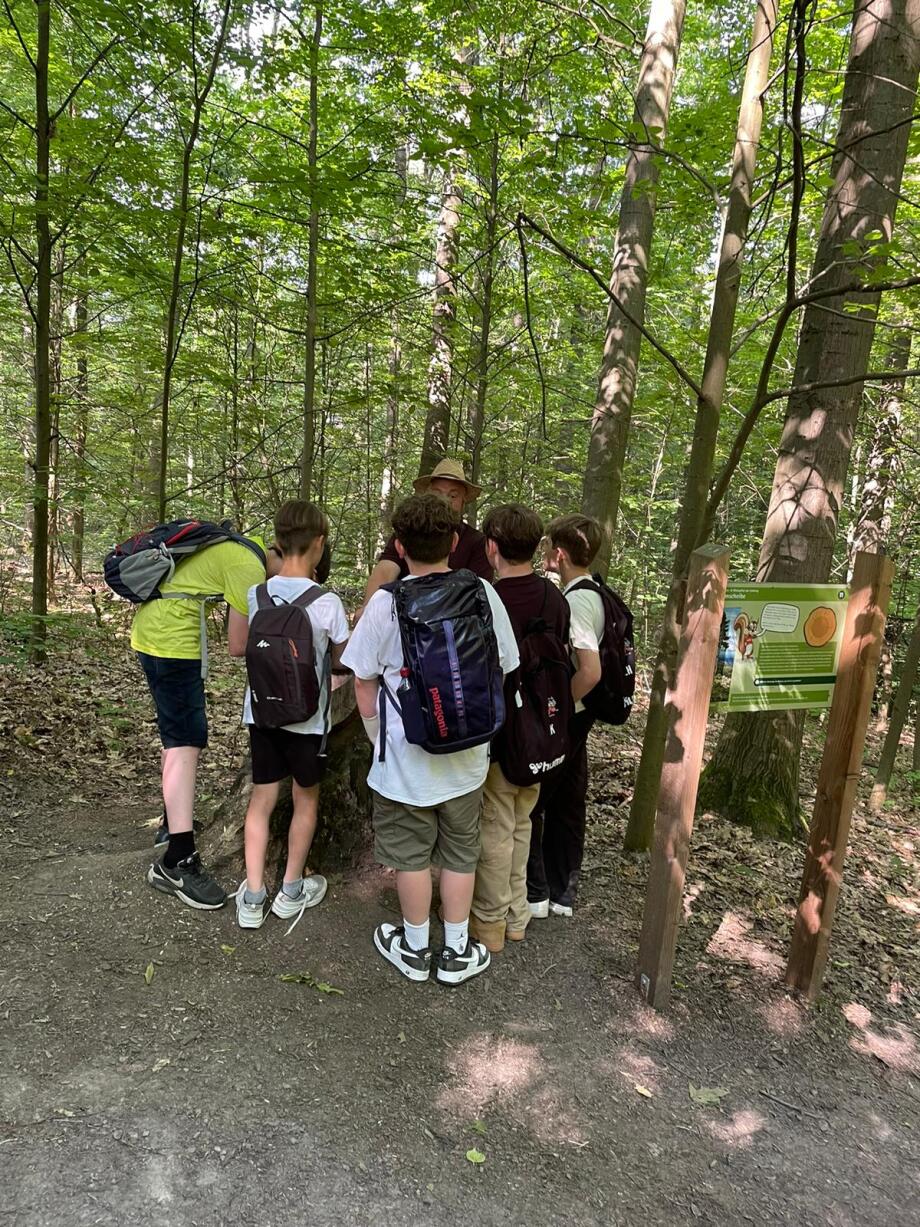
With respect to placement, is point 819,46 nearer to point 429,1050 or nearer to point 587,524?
point 587,524

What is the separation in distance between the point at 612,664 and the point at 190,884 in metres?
2.33

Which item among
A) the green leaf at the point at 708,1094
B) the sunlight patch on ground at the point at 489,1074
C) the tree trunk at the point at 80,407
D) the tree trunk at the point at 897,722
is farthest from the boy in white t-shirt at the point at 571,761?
the tree trunk at the point at 80,407

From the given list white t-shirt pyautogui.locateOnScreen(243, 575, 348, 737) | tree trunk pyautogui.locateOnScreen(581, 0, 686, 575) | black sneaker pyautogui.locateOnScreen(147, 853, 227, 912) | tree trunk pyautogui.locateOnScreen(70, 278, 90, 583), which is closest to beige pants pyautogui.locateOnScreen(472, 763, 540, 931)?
white t-shirt pyautogui.locateOnScreen(243, 575, 348, 737)

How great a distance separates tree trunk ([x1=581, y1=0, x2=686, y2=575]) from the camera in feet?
18.6

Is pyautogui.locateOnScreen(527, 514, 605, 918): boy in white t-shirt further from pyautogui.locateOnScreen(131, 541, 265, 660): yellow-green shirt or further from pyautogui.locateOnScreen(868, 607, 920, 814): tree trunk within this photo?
pyautogui.locateOnScreen(868, 607, 920, 814): tree trunk

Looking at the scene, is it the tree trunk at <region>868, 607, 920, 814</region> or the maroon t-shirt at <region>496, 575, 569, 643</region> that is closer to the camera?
the maroon t-shirt at <region>496, 575, 569, 643</region>

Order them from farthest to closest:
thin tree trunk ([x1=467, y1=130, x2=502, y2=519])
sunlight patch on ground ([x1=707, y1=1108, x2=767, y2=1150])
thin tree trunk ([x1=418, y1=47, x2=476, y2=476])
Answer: thin tree trunk ([x1=418, y1=47, x2=476, y2=476])
thin tree trunk ([x1=467, y1=130, x2=502, y2=519])
sunlight patch on ground ([x1=707, y1=1108, x2=767, y2=1150])

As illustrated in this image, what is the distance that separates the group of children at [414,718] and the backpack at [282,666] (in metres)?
0.01

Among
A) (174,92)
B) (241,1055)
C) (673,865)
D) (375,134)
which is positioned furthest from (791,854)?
(174,92)

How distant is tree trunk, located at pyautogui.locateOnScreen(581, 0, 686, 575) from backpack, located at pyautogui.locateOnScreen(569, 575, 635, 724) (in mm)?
2971

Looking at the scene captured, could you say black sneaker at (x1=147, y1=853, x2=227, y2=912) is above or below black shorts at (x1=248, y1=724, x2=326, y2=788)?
below

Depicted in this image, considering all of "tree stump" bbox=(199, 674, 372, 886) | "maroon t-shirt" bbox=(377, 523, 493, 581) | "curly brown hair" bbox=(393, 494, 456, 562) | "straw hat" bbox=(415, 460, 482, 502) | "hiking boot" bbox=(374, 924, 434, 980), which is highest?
"straw hat" bbox=(415, 460, 482, 502)

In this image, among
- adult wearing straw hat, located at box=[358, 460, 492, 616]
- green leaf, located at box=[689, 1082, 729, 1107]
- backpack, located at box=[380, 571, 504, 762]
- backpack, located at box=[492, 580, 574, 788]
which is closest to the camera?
green leaf, located at box=[689, 1082, 729, 1107]

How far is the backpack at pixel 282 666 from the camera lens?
285 centimetres
